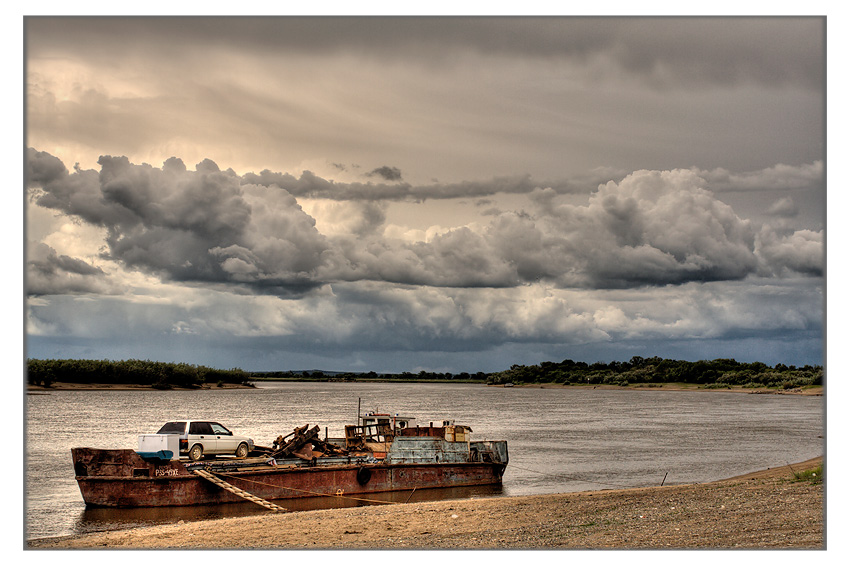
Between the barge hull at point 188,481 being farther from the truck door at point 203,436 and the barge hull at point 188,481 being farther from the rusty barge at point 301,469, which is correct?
the truck door at point 203,436

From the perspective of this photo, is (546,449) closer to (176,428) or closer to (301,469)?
(301,469)

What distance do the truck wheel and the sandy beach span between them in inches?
391

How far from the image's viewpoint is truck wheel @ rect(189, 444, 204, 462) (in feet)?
94.2

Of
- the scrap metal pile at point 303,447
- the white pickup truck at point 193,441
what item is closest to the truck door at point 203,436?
the white pickup truck at point 193,441

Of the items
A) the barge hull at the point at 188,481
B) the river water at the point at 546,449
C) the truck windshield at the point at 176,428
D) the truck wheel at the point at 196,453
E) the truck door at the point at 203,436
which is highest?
the truck windshield at the point at 176,428

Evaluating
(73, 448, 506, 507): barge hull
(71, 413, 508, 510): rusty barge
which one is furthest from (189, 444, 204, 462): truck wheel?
(73, 448, 506, 507): barge hull

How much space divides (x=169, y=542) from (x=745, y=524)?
1085 cm

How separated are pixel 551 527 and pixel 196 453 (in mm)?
18139

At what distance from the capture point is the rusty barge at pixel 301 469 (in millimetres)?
26141

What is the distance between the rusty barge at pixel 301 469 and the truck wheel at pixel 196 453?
28cm

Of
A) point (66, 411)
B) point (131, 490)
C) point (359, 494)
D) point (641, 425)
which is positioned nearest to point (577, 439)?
point (641, 425)

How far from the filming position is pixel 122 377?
178 meters

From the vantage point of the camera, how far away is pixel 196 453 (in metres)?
28.9

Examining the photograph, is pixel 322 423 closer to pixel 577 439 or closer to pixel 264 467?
pixel 577 439
